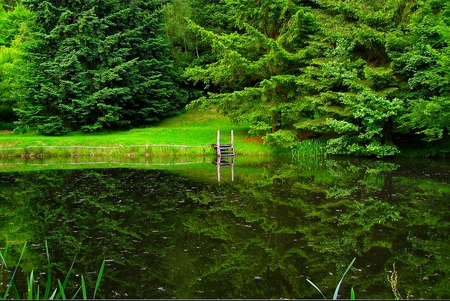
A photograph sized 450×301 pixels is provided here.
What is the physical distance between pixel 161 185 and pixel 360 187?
8577 millimetres

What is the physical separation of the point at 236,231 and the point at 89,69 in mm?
29200

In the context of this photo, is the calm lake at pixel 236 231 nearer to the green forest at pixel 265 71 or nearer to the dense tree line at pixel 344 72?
the dense tree line at pixel 344 72

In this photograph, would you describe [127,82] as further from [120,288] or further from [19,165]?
[120,288]

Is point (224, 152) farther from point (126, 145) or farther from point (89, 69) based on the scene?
point (89, 69)

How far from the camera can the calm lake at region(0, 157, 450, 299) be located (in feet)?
27.2

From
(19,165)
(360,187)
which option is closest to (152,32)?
(19,165)

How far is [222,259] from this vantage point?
31.3 feet

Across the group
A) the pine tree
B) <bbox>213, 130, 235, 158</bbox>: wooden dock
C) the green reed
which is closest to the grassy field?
<bbox>213, 130, 235, 158</bbox>: wooden dock

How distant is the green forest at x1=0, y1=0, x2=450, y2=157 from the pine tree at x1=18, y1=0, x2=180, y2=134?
116mm

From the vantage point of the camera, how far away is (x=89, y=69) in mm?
36438

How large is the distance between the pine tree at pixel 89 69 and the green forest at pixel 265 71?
12 centimetres

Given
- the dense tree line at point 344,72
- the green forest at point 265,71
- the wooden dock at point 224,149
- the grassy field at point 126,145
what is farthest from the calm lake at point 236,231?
the grassy field at point 126,145

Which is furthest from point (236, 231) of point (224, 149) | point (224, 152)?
point (224, 149)

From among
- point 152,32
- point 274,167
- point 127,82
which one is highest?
point 152,32
